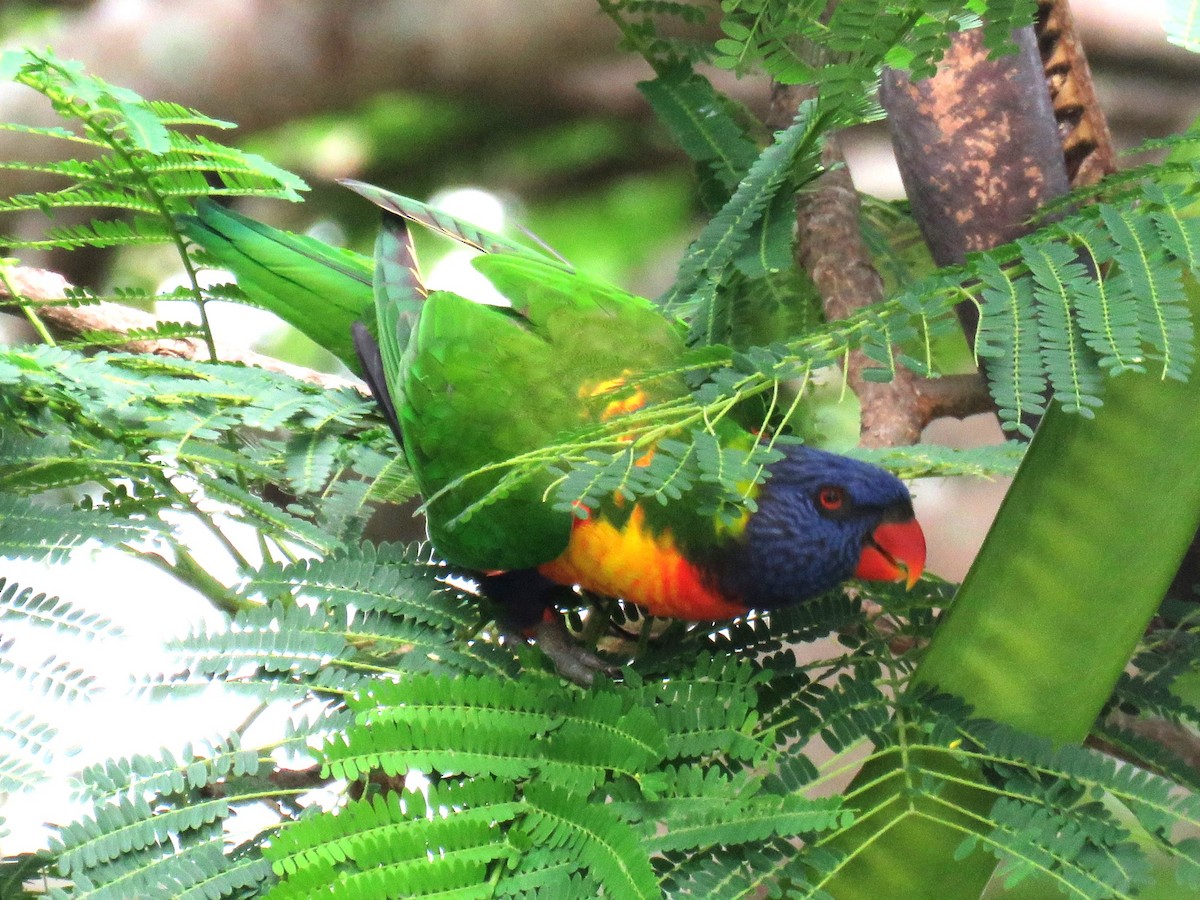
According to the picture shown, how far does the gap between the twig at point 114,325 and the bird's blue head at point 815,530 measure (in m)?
0.76

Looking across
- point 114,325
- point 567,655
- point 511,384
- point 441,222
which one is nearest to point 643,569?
point 567,655

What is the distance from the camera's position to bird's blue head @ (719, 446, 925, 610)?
117 centimetres

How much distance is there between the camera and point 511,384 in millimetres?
1329

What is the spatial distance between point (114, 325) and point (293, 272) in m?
0.50

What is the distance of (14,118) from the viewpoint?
276cm

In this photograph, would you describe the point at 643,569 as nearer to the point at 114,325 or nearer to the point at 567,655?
the point at 567,655

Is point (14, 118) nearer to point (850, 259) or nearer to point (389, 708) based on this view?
point (850, 259)

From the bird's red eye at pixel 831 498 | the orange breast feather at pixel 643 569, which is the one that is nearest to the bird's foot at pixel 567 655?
the orange breast feather at pixel 643 569

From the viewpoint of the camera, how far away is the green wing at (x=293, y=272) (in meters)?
1.46

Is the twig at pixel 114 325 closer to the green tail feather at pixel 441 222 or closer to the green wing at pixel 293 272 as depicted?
the green wing at pixel 293 272

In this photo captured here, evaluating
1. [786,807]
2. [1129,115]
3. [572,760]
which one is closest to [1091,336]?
[786,807]

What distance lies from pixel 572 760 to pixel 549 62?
2.46 m

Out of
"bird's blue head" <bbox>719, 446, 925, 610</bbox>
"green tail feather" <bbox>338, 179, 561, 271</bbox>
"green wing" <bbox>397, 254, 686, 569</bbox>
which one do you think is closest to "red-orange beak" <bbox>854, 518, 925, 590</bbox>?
"bird's blue head" <bbox>719, 446, 925, 610</bbox>

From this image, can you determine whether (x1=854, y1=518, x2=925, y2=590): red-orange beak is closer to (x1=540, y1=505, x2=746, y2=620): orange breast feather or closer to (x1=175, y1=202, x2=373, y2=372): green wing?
(x1=540, y1=505, x2=746, y2=620): orange breast feather
